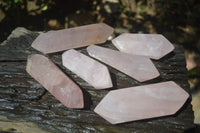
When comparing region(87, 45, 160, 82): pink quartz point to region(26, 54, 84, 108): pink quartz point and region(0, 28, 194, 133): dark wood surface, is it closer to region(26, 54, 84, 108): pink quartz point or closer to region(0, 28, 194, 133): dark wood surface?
region(0, 28, 194, 133): dark wood surface

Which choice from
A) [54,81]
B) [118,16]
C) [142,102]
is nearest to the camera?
[142,102]

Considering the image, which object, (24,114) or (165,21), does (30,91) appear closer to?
(24,114)

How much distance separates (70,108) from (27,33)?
0.79m

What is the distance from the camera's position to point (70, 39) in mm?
1361

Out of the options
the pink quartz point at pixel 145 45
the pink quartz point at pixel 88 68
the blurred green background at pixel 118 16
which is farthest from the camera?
the blurred green background at pixel 118 16

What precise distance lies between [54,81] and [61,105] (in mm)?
149

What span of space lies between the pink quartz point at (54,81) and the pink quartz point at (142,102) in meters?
0.14

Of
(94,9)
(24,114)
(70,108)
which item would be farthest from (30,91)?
(94,9)

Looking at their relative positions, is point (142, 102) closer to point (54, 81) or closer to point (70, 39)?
point (54, 81)

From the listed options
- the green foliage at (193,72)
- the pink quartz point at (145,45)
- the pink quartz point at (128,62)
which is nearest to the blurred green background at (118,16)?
the green foliage at (193,72)

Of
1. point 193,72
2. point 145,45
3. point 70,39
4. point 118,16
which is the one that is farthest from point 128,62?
point 118,16

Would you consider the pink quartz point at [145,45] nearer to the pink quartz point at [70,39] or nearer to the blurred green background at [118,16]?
the pink quartz point at [70,39]

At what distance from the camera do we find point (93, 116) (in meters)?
1.03

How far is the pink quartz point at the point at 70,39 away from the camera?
4.37ft
